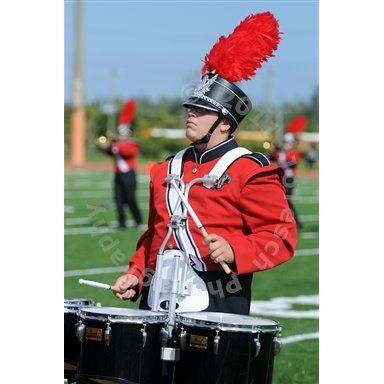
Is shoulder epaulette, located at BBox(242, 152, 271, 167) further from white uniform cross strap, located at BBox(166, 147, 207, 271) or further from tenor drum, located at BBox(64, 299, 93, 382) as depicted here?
tenor drum, located at BBox(64, 299, 93, 382)

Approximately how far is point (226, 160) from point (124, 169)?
12631 mm

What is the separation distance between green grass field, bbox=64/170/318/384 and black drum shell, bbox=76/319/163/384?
216 centimetres

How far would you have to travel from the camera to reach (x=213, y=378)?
3.87 meters

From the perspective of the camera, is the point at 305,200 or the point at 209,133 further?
the point at 305,200

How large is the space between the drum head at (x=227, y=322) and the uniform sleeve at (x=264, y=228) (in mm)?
Result: 178

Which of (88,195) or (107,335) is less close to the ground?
(88,195)

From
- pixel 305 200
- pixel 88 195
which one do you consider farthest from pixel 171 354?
pixel 305 200

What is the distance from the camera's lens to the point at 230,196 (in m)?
4.13

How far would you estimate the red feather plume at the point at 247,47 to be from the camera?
4.22m

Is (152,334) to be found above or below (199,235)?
below

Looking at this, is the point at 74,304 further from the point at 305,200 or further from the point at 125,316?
the point at 305,200

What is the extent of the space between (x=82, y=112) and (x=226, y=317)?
37.1 m
